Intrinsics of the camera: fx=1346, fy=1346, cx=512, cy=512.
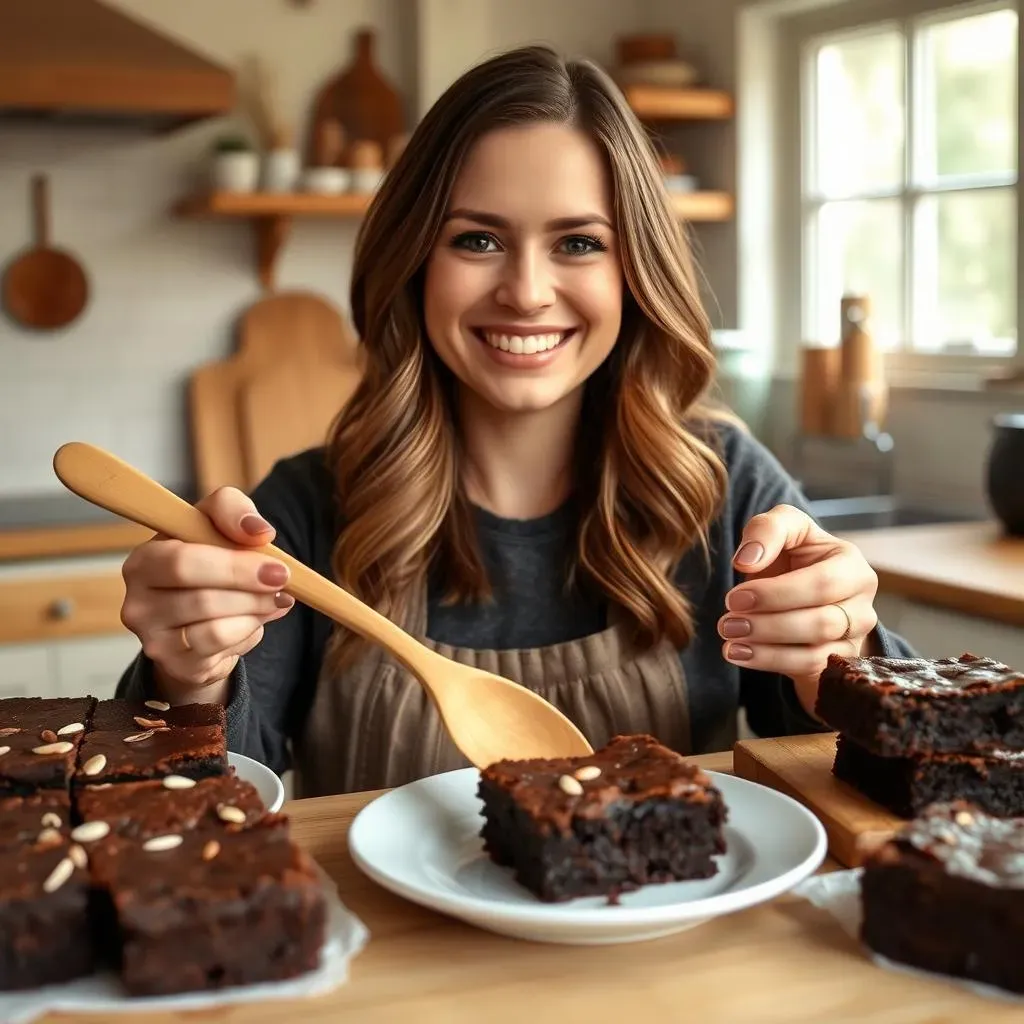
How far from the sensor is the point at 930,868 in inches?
30.0

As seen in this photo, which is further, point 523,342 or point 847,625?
point 523,342

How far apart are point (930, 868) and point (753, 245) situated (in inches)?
113

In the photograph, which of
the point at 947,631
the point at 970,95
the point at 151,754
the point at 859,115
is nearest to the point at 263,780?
the point at 151,754

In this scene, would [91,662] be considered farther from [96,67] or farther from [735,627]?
[735,627]

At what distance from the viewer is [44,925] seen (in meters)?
0.72

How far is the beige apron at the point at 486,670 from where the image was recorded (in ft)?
4.63

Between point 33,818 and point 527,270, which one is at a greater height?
point 527,270

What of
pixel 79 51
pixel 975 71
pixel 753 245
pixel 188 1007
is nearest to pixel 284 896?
pixel 188 1007

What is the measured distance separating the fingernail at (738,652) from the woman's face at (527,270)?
1.41ft

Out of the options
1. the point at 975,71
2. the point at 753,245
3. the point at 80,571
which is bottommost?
the point at 80,571

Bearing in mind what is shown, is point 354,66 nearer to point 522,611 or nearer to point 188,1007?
point 522,611

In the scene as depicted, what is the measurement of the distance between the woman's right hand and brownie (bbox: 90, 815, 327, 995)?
12.0 inches

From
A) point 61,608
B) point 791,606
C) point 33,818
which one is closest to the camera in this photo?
point 33,818

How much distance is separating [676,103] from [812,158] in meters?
0.39
